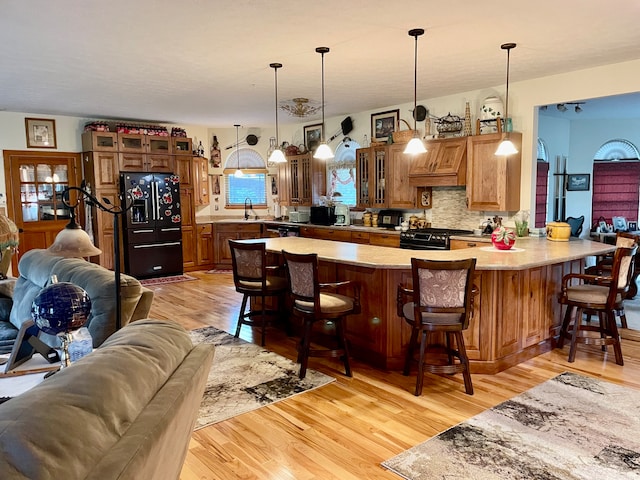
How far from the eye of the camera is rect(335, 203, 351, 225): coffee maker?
24.8ft

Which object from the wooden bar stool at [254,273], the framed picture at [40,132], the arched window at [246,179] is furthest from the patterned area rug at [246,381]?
the arched window at [246,179]

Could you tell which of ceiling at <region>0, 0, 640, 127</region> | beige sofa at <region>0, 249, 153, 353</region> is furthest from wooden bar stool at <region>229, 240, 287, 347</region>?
ceiling at <region>0, 0, 640, 127</region>

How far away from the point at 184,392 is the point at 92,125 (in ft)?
23.6

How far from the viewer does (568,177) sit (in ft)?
28.5

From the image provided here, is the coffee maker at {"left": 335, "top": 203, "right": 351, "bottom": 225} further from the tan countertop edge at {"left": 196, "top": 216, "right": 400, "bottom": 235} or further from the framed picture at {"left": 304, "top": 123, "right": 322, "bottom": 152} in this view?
the framed picture at {"left": 304, "top": 123, "right": 322, "bottom": 152}

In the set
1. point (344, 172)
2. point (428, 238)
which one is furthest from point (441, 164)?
point (344, 172)

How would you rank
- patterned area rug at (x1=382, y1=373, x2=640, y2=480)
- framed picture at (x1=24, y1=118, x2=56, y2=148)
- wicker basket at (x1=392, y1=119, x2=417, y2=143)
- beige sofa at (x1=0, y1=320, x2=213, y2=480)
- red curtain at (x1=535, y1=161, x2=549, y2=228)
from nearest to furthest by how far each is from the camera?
beige sofa at (x1=0, y1=320, x2=213, y2=480) → patterned area rug at (x1=382, y1=373, x2=640, y2=480) → wicker basket at (x1=392, y1=119, x2=417, y2=143) → framed picture at (x1=24, y1=118, x2=56, y2=148) → red curtain at (x1=535, y1=161, x2=549, y2=228)

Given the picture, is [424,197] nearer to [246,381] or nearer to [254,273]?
[254,273]

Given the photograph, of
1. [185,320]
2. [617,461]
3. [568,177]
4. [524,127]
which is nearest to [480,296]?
[617,461]

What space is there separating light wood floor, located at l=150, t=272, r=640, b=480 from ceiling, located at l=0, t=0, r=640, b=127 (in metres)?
2.61

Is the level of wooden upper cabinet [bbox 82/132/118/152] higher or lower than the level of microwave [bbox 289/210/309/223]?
higher

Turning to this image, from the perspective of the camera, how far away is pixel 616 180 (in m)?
8.85

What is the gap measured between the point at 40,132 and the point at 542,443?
302 inches

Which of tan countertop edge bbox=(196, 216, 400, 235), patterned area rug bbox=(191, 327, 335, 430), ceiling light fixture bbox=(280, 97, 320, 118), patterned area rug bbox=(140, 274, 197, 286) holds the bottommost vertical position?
patterned area rug bbox=(191, 327, 335, 430)
